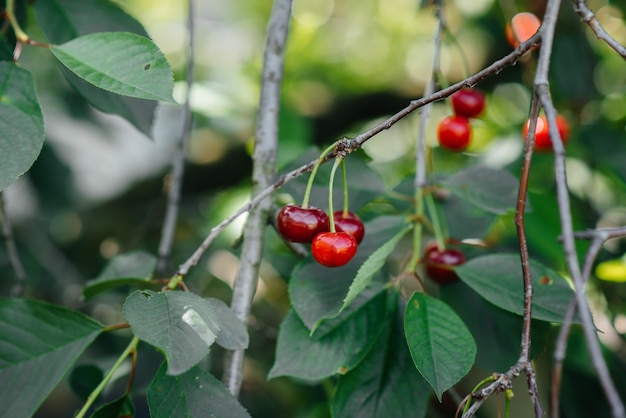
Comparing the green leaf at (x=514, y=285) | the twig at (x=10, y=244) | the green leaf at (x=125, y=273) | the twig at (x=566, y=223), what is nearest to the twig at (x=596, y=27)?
the twig at (x=566, y=223)

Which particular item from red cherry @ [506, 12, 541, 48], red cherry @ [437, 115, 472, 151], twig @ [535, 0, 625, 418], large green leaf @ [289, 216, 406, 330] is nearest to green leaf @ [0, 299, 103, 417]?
large green leaf @ [289, 216, 406, 330]

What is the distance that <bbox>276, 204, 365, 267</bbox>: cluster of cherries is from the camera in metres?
0.89

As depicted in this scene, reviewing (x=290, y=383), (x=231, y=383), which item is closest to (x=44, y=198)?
(x=290, y=383)

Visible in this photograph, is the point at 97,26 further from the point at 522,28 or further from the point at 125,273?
the point at 522,28

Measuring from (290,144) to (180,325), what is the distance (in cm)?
110

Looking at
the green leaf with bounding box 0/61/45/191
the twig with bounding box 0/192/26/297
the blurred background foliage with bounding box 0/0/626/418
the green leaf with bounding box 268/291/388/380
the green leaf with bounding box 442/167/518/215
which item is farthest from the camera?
the blurred background foliage with bounding box 0/0/626/418

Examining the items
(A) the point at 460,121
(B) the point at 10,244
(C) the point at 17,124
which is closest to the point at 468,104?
(A) the point at 460,121

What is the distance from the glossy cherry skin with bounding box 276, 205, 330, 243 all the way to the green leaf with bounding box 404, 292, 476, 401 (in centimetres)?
18

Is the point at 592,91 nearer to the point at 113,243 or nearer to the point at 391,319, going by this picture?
the point at 391,319

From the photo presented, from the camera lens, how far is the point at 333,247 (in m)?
0.88

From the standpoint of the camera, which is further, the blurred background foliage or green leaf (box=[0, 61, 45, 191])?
the blurred background foliage

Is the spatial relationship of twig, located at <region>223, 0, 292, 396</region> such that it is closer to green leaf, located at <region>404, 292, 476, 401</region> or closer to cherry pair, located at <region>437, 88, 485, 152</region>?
green leaf, located at <region>404, 292, 476, 401</region>

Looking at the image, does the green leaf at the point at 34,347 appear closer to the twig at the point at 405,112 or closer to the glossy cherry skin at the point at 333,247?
the twig at the point at 405,112

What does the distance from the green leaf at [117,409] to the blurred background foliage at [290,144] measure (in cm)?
59
